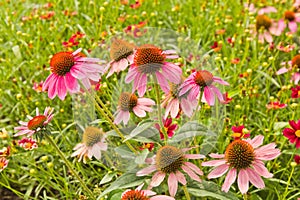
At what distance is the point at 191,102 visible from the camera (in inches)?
Answer: 44.2

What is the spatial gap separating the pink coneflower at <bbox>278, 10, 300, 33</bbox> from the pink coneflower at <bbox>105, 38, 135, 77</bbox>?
127 cm

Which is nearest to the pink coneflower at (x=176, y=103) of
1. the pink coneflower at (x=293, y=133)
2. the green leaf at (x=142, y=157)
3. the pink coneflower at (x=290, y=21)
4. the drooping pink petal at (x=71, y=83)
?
the green leaf at (x=142, y=157)

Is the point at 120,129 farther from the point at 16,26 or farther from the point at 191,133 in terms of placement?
the point at 16,26

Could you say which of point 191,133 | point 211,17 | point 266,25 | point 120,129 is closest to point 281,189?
point 191,133

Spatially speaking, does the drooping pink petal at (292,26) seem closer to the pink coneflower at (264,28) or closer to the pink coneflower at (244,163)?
the pink coneflower at (264,28)

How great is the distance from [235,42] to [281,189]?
2.69 feet

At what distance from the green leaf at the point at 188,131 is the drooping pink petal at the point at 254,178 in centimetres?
16

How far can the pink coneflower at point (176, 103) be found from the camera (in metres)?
1.11

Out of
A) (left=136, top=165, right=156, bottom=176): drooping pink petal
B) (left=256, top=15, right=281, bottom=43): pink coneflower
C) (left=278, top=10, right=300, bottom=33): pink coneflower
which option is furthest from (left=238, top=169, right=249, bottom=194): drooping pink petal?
(left=278, top=10, right=300, bottom=33): pink coneflower

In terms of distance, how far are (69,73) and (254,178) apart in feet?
1.64

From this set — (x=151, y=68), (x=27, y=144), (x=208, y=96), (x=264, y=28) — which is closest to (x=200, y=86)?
(x=208, y=96)

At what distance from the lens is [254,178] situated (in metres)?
1.06

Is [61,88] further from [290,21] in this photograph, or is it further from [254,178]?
[290,21]

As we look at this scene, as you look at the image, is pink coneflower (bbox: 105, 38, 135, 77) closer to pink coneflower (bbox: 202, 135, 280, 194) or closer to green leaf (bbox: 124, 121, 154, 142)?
green leaf (bbox: 124, 121, 154, 142)
